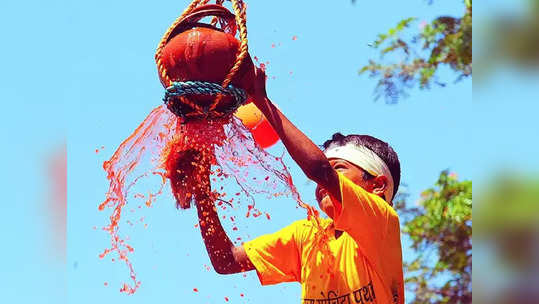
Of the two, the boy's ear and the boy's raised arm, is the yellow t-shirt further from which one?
the boy's ear

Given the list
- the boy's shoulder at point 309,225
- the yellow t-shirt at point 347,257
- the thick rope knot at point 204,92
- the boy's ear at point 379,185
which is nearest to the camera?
the thick rope knot at point 204,92

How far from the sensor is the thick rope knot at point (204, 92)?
11.1 feet

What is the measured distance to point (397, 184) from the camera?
13.6 ft

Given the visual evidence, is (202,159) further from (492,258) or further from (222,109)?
(492,258)

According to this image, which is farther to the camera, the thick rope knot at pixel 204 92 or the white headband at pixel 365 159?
the white headband at pixel 365 159

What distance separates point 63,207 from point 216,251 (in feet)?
3.12

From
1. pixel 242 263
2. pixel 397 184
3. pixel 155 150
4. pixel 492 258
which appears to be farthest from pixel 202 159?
pixel 492 258

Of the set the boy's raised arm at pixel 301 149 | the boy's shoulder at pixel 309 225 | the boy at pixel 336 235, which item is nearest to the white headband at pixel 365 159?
the boy at pixel 336 235

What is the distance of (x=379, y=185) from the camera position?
13.0 feet

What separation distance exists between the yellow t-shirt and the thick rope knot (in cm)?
51

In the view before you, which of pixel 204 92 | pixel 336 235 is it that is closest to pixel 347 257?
pixel 336 235

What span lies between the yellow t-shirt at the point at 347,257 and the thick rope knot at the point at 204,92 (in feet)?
1.68

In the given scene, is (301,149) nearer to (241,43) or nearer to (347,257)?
(241,43)

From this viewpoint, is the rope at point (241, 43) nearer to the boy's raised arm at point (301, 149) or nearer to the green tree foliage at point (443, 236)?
the boy's raised arm at point (301, 149)
